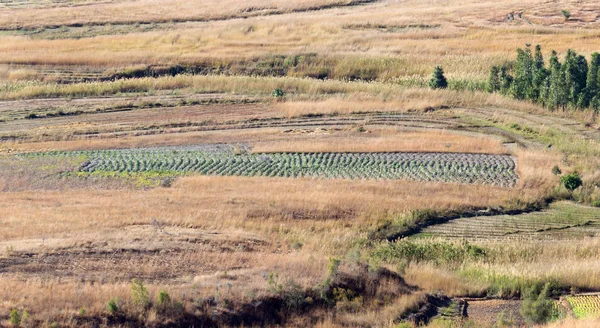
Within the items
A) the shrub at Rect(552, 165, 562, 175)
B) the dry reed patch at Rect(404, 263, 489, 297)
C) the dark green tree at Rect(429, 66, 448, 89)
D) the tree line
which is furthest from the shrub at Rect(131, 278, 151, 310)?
the dark green tree at Rect(429, 66, 448, 89)

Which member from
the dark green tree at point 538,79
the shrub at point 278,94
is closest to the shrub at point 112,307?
the dark green tree at point 538,79

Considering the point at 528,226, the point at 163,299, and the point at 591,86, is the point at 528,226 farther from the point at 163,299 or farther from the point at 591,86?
the point at 591,86

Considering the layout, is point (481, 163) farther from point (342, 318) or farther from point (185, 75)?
point (185, 75)

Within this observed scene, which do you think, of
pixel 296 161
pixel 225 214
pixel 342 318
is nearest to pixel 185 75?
pixel 296 161

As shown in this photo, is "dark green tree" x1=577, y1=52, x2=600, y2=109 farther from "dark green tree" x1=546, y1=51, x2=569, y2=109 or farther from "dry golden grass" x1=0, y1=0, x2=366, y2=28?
"dry golden grass" x1=0, y1=0, x2=366, y2=28

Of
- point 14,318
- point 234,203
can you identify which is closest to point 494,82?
point 234,203

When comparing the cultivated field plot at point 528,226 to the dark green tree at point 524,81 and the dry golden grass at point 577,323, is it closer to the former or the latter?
the dry golden grass at point 577,323
